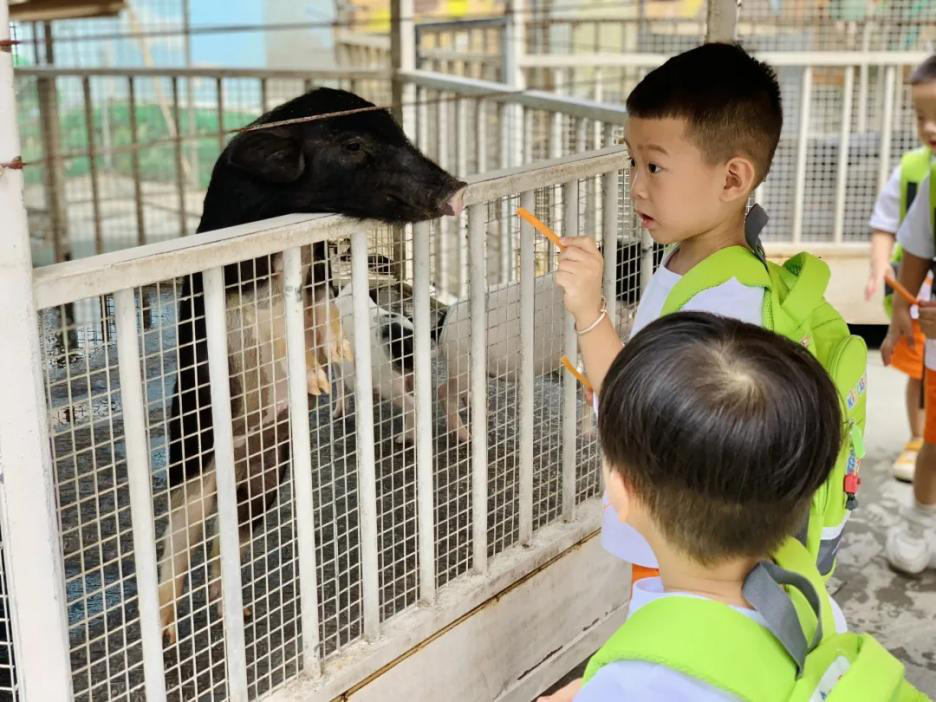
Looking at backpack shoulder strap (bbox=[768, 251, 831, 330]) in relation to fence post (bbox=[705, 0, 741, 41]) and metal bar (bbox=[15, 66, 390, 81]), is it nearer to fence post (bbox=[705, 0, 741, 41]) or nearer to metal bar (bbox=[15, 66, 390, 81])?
fence post (bbox=[705, 0, 741, 41])

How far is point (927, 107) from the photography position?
3.39 m

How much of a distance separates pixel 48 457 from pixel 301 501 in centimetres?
52

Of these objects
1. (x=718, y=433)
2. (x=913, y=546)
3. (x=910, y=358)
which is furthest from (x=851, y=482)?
(x=910, y=358)

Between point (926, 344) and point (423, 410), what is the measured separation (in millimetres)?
1773

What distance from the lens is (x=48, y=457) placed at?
1558 millimetres

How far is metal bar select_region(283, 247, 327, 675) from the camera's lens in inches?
74.0

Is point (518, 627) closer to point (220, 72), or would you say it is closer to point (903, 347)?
point (903, 347)

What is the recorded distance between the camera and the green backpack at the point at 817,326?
5.67 feet

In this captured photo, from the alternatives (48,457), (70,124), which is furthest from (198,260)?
(70,124)

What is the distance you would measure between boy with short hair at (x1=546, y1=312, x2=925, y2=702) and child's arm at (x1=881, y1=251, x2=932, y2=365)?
249 centimetres

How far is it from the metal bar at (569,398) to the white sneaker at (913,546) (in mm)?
1240

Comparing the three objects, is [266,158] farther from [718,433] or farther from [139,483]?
[718,433]

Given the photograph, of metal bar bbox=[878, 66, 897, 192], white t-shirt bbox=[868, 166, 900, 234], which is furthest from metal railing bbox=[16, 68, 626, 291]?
metal bar bbox=[878, 66, 897, 192]

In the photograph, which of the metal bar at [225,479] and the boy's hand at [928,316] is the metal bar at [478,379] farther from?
the boy's hand at [928,316]
